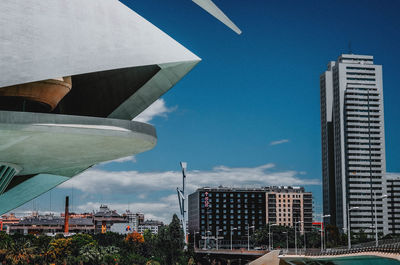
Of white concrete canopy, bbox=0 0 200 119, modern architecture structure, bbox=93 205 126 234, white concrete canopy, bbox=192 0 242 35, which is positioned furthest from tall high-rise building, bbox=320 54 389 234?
white concrete canopy, bbox=0 0 200 119

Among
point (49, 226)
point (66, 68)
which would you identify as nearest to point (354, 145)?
point (49, 226)

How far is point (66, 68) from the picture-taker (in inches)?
589

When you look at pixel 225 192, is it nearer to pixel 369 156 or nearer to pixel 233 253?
pixel 369 156

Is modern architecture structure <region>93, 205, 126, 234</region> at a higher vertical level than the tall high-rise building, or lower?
lower

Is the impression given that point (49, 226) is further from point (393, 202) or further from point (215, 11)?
point (215, 11)

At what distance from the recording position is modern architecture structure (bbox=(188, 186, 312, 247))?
6048 inches

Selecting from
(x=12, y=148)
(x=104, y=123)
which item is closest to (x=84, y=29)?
(x=104, y=123)

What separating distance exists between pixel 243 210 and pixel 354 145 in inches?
1444

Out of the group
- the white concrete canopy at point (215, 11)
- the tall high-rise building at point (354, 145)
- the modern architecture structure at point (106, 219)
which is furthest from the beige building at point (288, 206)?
the white concrete canopy at point (215, 11)

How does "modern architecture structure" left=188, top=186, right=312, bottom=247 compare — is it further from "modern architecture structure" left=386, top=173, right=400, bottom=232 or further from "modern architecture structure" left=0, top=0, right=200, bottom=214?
"modern architecture structure" left=0, top=0, right=200, bottom=214

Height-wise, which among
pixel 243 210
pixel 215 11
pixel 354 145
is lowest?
pixel 243 210

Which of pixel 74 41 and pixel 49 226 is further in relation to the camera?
pixel 49 226

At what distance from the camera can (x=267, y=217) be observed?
157125mm

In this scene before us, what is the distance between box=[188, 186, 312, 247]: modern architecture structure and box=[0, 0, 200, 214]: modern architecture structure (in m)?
135
